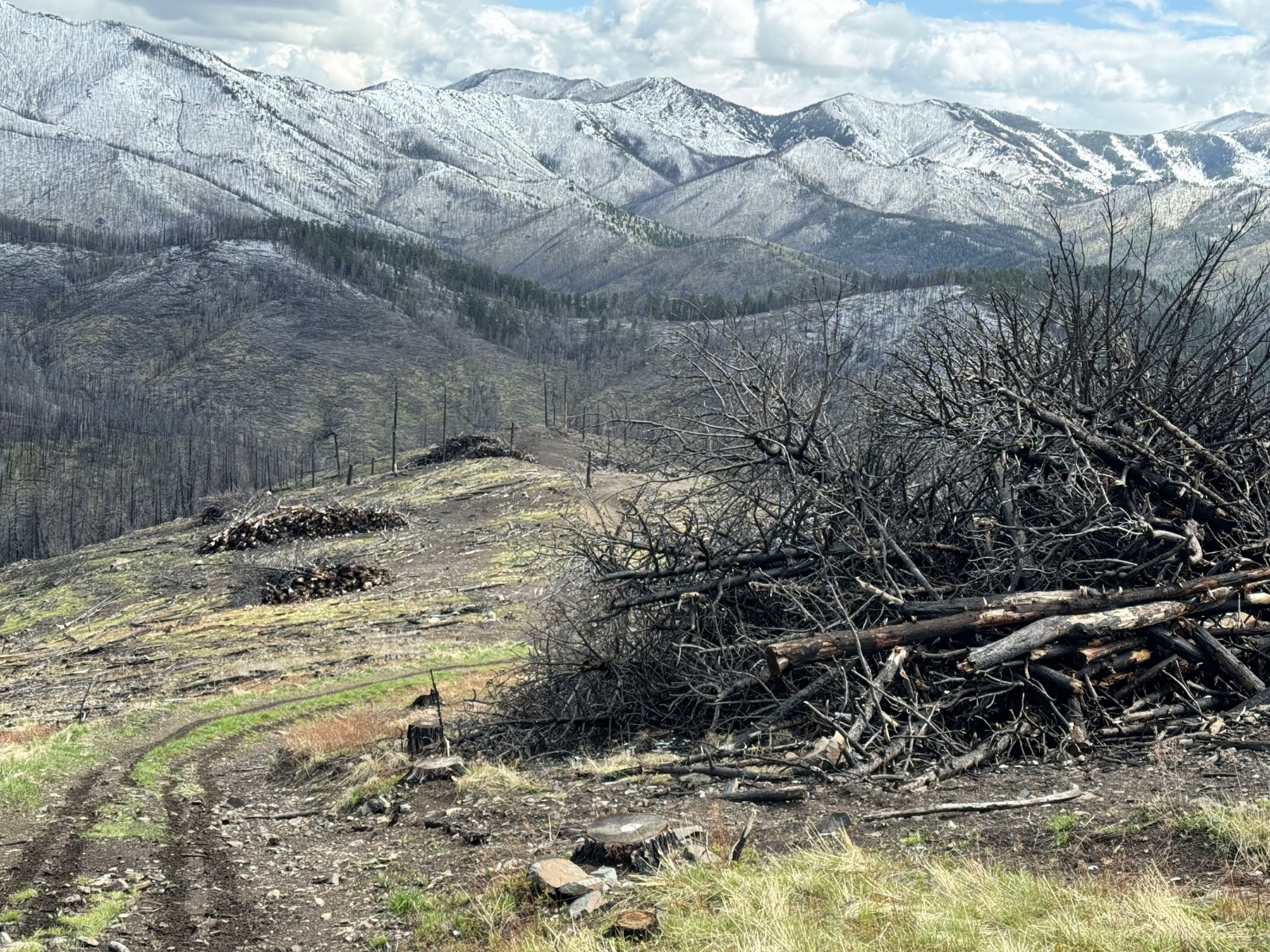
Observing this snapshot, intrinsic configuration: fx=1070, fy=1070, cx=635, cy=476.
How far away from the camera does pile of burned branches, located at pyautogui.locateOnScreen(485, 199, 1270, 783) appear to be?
9.09 meters

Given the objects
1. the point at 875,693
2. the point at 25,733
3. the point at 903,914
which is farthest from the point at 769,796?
the point at 25,733

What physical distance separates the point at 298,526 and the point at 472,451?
18.5 m

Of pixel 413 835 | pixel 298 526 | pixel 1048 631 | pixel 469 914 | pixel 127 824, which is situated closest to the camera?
pixel 469 914

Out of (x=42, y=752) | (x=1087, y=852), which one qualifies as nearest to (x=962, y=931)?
(x=1087, y=852)

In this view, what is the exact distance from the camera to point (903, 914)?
567 centimetres

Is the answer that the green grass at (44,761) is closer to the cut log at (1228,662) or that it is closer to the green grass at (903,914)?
the green grass at (903,914)

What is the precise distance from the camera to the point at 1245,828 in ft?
20.0

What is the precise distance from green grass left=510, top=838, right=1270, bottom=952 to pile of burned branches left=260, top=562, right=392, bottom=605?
29.9 meters

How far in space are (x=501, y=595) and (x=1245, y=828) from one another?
26.4m

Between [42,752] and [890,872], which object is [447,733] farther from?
[890,872]

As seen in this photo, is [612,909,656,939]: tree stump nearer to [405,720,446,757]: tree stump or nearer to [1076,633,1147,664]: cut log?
[1076,633,1147,664]: cut log

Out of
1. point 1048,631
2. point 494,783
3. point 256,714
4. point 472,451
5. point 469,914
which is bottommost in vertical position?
point 256,714

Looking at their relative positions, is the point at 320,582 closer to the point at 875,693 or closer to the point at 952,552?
the point at 952,552

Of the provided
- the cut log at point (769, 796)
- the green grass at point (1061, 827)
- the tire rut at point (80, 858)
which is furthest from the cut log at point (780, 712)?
the tire rut at point (80, 858)
